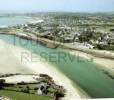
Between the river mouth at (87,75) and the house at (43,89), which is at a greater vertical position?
the house at (43,89)

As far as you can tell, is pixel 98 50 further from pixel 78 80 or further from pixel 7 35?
pixel 7 35

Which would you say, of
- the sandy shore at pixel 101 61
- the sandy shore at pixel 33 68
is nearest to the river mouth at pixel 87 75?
the sandy shore at pixel 101 61

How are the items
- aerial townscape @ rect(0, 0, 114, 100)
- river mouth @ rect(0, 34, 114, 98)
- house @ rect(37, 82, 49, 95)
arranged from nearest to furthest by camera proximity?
house @ rect(37, 82, 49, 95), aerial townscape @ rect(0, 0, 114, 100), river mouth @ rect(0, 34, 114, 98)

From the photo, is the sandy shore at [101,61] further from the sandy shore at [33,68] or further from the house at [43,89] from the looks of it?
the house at [43,89]

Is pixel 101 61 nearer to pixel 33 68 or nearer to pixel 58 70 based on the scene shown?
pixel 58 70

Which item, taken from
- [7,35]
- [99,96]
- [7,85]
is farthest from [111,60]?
[7,35]

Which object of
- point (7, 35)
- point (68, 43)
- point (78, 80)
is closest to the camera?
point (78, 80)

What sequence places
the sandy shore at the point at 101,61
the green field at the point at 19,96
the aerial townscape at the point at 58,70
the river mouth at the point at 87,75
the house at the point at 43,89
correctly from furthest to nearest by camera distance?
the sandy shore at the point at 101,61, the river mouth at the point at 87,75, the aerial townscape at the point at 58,70, the house at the point at 43,89, the green field at the point at 19,96

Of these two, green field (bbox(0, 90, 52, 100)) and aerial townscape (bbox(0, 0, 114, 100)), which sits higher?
green field (bbox(0, 90, 52, 100))

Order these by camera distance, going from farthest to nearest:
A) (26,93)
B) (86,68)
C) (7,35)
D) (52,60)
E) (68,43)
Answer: (7,35), (68,43), (52,60), (86,68), (26,93)

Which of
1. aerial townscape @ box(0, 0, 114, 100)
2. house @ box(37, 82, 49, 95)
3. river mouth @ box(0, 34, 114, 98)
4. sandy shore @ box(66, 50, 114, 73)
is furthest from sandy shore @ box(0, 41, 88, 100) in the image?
sandy shore @ box(66, 50, 114, 73)

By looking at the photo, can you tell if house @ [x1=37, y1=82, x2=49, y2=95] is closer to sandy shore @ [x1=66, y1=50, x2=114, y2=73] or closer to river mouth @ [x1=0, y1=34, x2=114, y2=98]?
river mouth @ [x1=0, y1=34, x2=114, y2=98]
